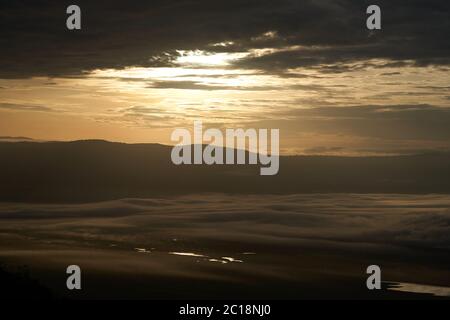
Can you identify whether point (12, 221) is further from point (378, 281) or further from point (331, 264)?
point (378, 281)

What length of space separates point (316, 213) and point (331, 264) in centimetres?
2642

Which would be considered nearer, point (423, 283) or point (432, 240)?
point (423, 283)

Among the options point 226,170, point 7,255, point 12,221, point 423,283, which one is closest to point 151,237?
point 7,255

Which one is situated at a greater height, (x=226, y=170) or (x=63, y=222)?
(x=226, y=170)

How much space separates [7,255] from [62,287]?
32.3 ft

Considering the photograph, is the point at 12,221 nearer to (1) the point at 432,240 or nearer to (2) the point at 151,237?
(2) the point at 151,237

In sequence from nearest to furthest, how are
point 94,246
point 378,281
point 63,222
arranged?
1. point 378,281
2. point 94,246
3. point 63,222

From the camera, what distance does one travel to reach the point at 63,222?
201 ft

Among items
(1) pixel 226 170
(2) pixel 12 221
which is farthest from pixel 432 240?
(1) pixel 226 170
